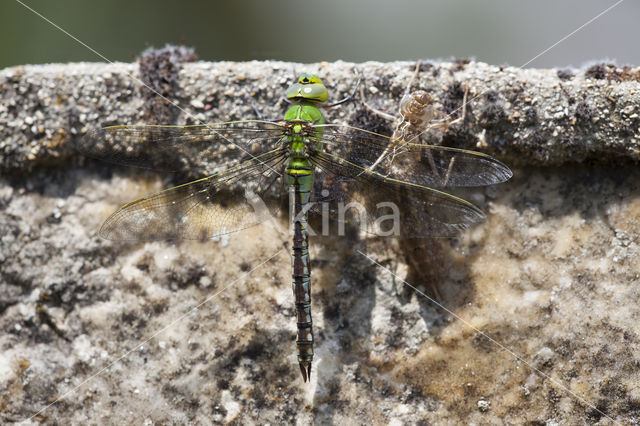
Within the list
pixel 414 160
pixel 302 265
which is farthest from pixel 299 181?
pixel 414 160

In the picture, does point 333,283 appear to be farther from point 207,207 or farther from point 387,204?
point 207,207

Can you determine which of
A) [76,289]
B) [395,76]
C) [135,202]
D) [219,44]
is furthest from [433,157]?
[219,44]

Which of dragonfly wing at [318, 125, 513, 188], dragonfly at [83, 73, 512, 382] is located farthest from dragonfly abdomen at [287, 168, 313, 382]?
dragonfly wing at [318, 125, 513, 188]

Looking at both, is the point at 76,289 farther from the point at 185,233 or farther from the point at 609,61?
the point at 609,61

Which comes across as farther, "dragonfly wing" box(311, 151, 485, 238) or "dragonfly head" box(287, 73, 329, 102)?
"dragonfly head" box(287, 73, 329, 102)

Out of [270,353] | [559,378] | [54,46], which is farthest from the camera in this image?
[54,46]

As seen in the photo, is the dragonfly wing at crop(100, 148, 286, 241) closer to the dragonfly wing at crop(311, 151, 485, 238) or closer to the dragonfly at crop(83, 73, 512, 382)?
the dragonfly at crop(83, 73, 512, 382)
